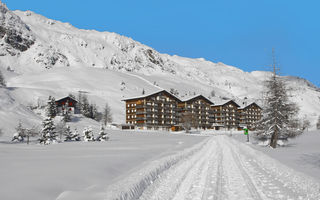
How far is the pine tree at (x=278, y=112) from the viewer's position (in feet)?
113

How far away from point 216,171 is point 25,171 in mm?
8721

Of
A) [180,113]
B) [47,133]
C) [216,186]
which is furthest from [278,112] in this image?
[180,113]

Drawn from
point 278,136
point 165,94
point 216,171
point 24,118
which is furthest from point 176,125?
point 216,171

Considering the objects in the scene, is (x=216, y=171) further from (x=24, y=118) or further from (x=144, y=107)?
(x=144, y=107)

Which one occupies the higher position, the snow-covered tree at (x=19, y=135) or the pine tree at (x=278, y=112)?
the pine tree at (x=278, y=112)

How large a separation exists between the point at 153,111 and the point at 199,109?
2795 cm

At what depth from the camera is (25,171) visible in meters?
11.9

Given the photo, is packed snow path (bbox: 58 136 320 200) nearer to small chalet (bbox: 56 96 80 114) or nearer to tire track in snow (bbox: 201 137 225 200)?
tire track in snow (bbox: 201 137 225 200)

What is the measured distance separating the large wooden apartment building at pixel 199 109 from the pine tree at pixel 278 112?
284ft

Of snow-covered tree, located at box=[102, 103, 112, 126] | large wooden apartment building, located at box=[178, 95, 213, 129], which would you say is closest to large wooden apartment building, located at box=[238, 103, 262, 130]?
large wooden apartment building, located at box=[178, 95, 213, 129]

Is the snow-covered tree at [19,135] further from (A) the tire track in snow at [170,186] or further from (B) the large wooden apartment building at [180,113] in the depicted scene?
(B) the large wooden apartment building at [180,113]

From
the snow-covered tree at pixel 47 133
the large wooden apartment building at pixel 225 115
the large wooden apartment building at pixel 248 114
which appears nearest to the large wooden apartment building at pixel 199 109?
the large wooden apartment building at pixel 225 115

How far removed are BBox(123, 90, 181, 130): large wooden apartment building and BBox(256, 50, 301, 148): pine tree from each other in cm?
7531

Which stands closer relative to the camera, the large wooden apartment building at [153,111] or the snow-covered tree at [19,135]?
the snow-covered tree at [19,135]
